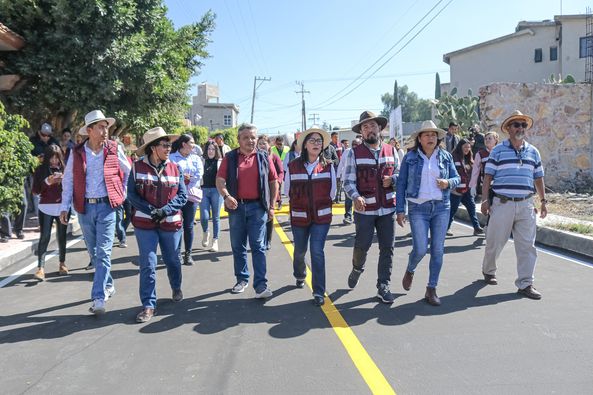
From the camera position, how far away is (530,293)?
5695 millimetres

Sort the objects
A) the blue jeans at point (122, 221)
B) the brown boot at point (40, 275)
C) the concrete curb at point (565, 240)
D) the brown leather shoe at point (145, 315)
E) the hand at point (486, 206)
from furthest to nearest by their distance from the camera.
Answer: the blue jeans at point (122, 221)
the concrete curb at point (565, 240)
the brown boot at point (40, 275)
the hand at point (486, 206)
the brown leather shoe at point (145, 315)

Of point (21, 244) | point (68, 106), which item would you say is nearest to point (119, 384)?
point (21, 244)

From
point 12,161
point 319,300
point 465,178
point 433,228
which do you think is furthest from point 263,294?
point 465,178

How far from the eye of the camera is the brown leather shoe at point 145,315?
510cm

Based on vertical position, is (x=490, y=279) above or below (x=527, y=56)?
below

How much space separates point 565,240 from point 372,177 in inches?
179

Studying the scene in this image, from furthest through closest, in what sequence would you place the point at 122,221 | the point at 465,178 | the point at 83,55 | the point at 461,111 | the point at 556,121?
the point at 461,111, the point at 556,121, the point at 83,55, the point at 465,178, the point at 122,221

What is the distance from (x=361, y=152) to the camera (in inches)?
222

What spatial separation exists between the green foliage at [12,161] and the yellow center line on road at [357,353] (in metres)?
5.68

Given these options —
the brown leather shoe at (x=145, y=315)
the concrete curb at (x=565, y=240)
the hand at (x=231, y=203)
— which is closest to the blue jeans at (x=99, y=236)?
the brown leather shoe at (x=145, y=315)

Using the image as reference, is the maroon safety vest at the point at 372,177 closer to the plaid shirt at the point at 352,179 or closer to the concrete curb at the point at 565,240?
the plaid shirt at the point at 352,179

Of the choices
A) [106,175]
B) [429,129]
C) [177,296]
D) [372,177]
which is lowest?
[177,296]

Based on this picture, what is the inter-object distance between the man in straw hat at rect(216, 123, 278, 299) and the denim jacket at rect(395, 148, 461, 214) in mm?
Result: 1499

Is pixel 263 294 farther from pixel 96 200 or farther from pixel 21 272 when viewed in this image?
pixel 21 272
